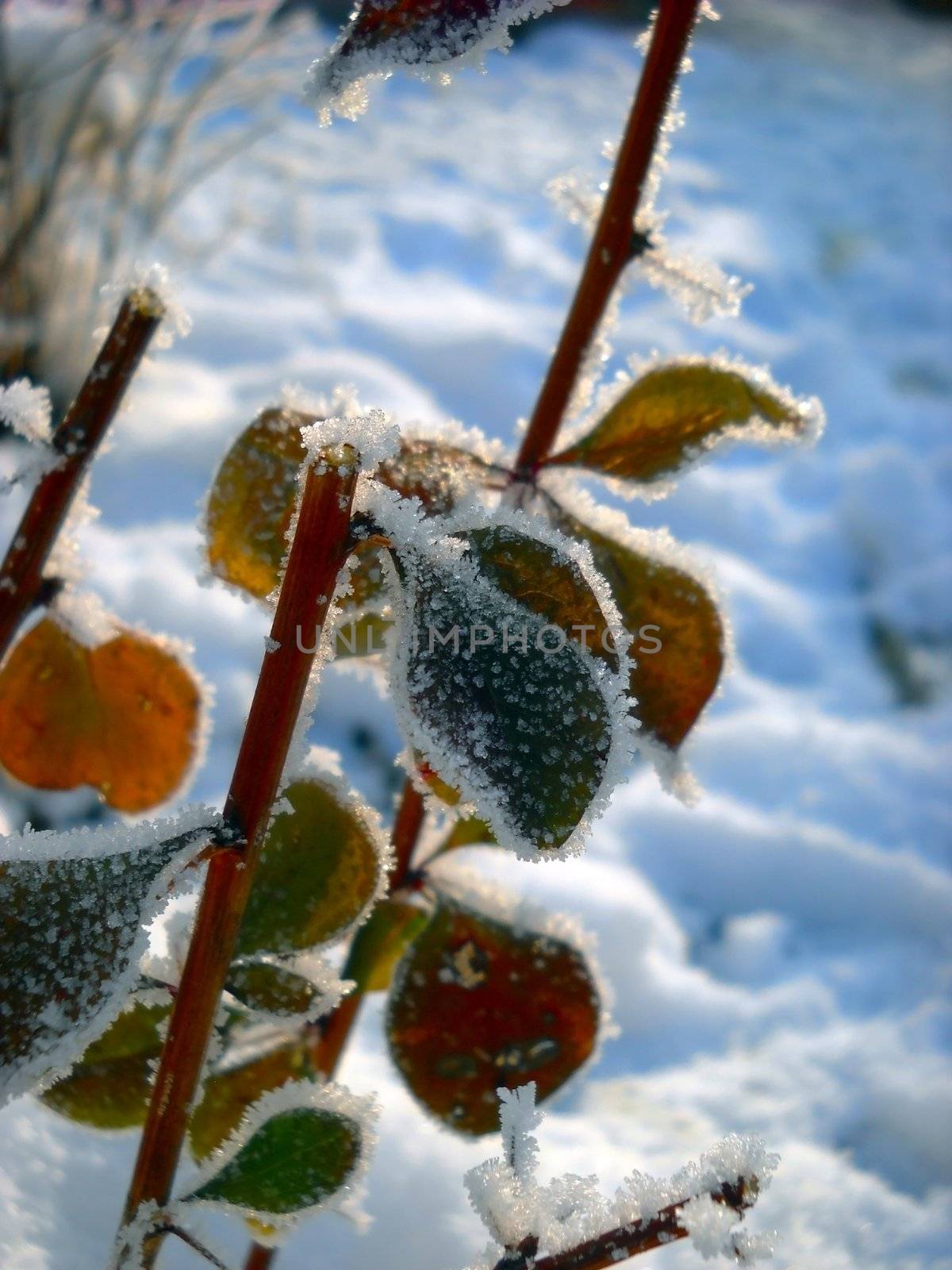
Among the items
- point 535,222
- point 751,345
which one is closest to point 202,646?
point 751,345

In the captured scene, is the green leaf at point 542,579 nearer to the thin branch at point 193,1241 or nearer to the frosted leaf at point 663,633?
the frosted leaf at point 663,633

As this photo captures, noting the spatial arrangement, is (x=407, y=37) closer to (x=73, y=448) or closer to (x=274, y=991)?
(x=73, y=448)

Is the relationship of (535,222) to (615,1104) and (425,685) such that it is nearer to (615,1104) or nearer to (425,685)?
(615,1104)

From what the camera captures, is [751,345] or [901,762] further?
[751,345]

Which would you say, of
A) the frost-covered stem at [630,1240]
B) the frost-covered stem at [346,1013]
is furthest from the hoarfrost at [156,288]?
the frost-covered stem at [630,1240]

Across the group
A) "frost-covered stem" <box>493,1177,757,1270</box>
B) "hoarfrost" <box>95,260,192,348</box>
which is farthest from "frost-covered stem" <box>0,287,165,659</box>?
"frost-covered stem" <box>493,1177,757,1270</box>

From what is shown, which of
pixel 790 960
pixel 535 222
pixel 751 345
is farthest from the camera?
pixel 535 222
